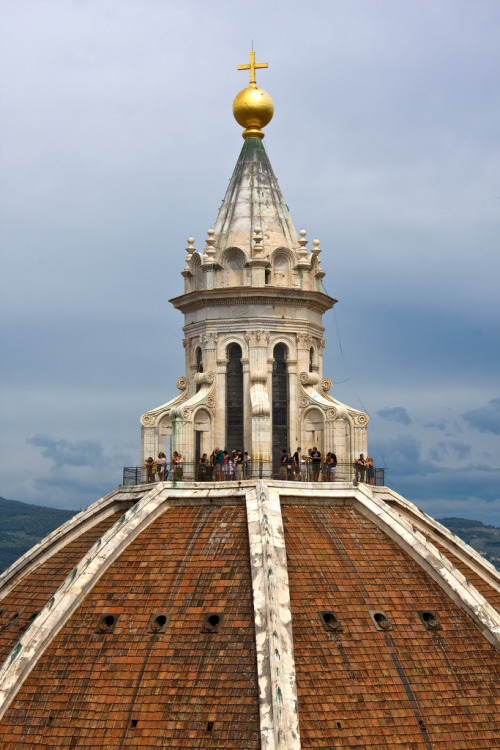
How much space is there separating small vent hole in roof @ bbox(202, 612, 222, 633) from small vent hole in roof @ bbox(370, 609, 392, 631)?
16.6 feet

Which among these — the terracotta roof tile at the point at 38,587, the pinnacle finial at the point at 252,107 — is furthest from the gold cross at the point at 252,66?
the terracotta roof tile at the point at 38,587

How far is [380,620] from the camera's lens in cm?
4431

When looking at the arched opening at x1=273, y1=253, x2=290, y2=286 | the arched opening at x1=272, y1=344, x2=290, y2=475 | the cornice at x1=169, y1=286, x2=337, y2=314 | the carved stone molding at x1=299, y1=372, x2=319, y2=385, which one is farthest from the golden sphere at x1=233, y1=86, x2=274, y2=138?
the carved stone molding at x1=299, y1=372, x2=319, y2=385

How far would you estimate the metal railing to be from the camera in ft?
163

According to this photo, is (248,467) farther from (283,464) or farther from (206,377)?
(206,377)

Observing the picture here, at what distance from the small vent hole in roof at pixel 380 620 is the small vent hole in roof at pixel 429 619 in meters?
1.36

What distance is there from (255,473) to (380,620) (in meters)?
7.96

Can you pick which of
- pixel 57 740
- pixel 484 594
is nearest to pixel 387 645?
pixel 484 594

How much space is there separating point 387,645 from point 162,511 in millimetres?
9553

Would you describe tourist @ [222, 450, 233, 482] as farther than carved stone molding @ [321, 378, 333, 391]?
No

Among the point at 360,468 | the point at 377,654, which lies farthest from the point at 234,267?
the point at 377,654

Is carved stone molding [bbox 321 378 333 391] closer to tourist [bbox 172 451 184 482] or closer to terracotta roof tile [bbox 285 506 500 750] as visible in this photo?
tourist [bbox 172 451 184 482]

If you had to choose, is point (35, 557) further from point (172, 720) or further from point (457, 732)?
point (457, 732)

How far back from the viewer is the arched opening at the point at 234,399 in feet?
171
